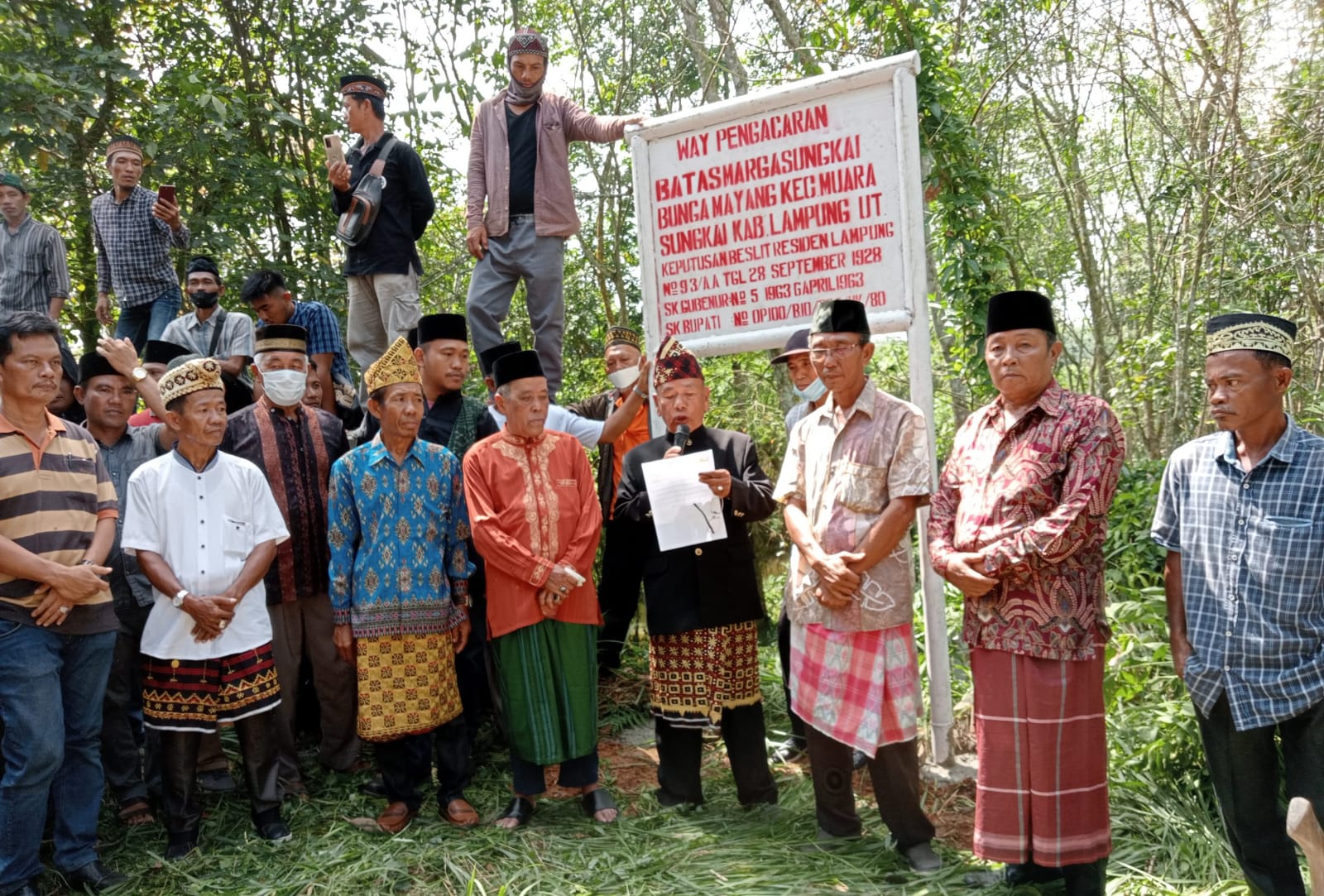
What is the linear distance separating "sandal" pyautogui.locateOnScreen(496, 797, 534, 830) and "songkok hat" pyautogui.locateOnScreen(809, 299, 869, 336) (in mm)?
2483

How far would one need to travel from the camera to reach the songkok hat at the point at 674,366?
4270mm

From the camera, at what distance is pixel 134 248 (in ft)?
22.7

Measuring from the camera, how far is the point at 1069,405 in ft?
10.7

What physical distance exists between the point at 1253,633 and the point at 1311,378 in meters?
6.87

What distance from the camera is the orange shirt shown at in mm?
4188

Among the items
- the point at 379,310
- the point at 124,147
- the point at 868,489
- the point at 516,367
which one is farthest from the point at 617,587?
the point at 124,147

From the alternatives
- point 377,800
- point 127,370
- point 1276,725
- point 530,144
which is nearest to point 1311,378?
point 1276,725

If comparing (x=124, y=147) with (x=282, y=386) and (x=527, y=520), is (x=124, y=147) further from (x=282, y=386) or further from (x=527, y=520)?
(x=527, y=520)

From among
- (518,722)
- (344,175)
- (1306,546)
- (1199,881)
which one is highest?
(344,175)

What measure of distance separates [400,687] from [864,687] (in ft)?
6.68

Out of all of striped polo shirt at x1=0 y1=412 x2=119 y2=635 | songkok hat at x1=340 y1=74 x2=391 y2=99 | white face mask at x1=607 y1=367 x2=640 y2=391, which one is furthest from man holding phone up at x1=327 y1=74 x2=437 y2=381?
striped polo shirt at x1=0 y1=412 x2=119 y2=635

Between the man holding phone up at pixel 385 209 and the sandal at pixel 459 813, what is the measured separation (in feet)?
9.86

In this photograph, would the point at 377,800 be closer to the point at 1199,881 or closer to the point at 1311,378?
the point at 1199,881

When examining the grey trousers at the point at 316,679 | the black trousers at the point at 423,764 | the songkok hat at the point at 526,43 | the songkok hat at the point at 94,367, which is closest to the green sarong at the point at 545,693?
the black trousers at the point at 423,764
